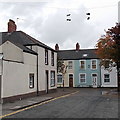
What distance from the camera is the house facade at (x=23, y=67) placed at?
1758 cm

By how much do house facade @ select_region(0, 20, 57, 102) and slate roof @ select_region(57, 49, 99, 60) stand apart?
18322mm

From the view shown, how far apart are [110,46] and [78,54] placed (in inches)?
823

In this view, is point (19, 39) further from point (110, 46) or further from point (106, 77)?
point (106, 77)

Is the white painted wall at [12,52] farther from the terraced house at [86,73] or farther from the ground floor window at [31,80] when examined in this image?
the terraced house at [86,73]

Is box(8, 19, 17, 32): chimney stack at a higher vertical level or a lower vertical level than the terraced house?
higher

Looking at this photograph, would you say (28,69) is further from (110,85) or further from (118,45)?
(110,85)

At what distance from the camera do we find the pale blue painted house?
Answer: 47.7 m

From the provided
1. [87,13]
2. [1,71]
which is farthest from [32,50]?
[87,13]

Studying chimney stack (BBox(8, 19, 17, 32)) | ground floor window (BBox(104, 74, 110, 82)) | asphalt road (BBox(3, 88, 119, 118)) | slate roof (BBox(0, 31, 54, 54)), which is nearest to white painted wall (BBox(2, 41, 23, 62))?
slate roof (BBox(0, 31, 54, 54))

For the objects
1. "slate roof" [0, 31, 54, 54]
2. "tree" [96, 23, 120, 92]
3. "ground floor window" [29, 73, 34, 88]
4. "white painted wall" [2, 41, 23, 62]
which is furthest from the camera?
"tree" [96, 23, 120, 92]

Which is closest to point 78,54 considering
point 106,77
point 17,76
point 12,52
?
point 106,77

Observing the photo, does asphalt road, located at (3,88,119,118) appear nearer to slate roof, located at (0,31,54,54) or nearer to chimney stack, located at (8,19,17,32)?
slate roof, located at (0,31,54,54)

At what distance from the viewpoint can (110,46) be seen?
29359 millimetres

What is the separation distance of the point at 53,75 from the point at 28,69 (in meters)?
8.87
